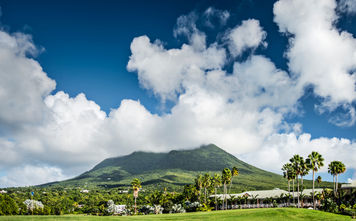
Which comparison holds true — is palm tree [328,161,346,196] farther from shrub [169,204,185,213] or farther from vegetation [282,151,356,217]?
shrub [169,204,185,213]

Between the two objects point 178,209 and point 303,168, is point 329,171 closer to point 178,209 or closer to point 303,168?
point 303,168

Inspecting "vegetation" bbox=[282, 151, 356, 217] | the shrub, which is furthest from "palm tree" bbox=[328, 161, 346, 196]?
the shrub

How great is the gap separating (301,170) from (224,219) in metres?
49.5

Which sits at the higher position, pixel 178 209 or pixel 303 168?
pixel 303 168

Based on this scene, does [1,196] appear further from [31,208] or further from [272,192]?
[272,192]

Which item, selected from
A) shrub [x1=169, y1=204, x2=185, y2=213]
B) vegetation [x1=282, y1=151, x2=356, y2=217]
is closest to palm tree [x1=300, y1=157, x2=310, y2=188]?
vegetation [x1=282, y1=151, x2=356, y2=217]

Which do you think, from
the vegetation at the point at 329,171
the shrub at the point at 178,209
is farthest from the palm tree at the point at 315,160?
the shrub at the point at 178,209

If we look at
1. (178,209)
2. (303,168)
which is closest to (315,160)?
(303,168)

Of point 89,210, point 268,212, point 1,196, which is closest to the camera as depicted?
point 268,212

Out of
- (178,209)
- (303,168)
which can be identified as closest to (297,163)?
(303,168)

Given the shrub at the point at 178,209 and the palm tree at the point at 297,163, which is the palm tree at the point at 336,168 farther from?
the shrub at the point at 178,209

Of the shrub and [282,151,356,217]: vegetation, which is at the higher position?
[282,151,356,217]: vegetation

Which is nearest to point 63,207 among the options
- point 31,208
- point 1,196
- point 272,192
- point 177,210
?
point 31,208

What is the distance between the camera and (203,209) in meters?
95.8
